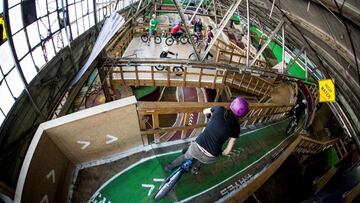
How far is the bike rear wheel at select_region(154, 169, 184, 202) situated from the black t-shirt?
0.89m

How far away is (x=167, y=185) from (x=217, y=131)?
1.47m

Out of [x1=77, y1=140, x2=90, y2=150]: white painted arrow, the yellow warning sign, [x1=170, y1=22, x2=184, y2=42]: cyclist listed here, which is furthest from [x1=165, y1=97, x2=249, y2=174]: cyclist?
[x1=170, y1=22, x2=184, y2=42]: cyclist

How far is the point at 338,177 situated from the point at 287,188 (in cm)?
228

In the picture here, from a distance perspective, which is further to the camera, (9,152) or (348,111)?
(348,111)

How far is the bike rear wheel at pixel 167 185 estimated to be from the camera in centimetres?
458

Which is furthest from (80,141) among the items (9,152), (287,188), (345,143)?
(345,143)

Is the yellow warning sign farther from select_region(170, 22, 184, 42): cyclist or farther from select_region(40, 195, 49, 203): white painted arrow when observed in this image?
select_region(170, 22, 184, 42): cyclist

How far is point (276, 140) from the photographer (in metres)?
7.32

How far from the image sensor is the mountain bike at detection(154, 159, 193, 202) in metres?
4.59

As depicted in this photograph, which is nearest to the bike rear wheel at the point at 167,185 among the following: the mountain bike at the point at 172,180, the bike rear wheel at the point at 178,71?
the mountain bike at the point at 172,180

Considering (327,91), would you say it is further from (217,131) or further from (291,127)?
(217,131)

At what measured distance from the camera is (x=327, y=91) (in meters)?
6.93

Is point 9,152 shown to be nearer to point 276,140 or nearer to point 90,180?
point 90,180

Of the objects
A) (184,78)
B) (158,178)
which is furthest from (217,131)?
(184,78)
